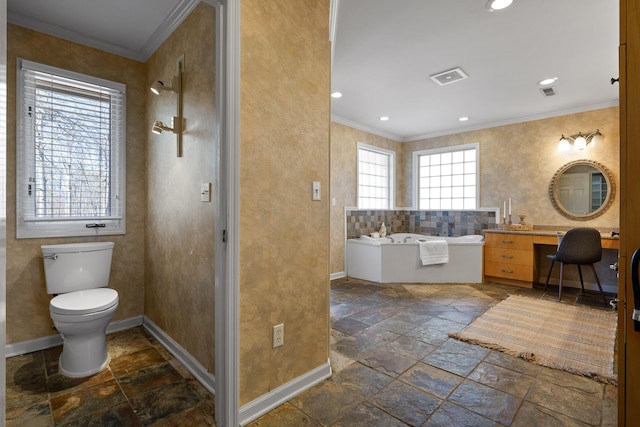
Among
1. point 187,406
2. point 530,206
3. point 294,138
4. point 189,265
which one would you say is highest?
point 294,138

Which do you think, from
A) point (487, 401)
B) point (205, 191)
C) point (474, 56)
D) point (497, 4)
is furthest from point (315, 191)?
point (474, 56)

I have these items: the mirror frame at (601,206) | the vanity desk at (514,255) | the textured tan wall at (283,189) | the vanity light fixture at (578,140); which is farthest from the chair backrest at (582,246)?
the textured tan wall at (283,189)

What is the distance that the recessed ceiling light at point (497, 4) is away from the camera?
2146mm

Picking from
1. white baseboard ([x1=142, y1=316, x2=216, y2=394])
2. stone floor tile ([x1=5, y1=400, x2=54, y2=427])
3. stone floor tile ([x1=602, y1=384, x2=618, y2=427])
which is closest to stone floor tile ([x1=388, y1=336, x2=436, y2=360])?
stone floor tile ([x1=602, y1=384, x2=618, y2=427])

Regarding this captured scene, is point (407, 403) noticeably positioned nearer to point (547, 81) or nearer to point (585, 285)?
point (547, 81)

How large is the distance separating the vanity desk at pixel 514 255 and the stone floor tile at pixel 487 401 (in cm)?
302

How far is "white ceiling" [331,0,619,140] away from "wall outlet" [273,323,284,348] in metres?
2.18

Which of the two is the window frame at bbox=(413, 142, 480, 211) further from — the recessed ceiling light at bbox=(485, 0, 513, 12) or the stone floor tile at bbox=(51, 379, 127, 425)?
the stone floor tile at bbox=(51, 379, 127, 425)

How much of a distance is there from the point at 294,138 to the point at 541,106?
4.12m

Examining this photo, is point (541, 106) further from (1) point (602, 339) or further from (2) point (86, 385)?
(2) point (86, 385)

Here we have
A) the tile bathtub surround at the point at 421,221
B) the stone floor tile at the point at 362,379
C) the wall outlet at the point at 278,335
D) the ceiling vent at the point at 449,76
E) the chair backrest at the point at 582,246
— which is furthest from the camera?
the tile bathtub surround at the point at 421,221

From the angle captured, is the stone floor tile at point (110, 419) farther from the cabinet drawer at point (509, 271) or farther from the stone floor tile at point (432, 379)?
the cabinet drawer at point (509, 271)

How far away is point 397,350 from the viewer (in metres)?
2.40

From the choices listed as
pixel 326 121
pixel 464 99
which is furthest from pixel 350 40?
pixel 464 99
